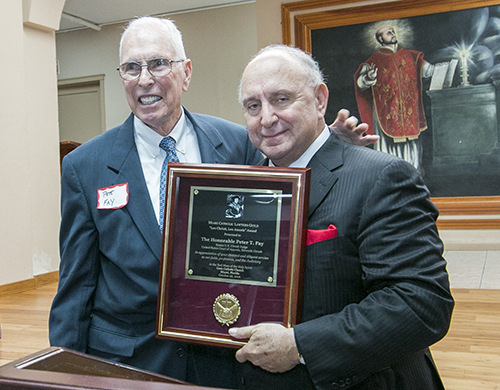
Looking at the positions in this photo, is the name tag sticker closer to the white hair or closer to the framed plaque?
the framed plaque

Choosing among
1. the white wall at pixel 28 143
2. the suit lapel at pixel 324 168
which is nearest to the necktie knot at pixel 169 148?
the suit lapel at pixel 324 168

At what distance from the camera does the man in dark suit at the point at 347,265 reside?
120 centimetres

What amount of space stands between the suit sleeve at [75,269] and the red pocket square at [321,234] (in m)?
0.76

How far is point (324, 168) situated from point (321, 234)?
0.21 metres

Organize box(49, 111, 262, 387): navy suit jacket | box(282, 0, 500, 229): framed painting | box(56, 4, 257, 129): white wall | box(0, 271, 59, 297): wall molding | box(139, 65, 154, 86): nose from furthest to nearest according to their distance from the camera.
→ box(56, 4, 257, 129): white wall < box(282, 0, 500, 229): framed painting < box(0, 271, 59, 297): wall molding < box(139, 65, 154, 86): nose < box(49, 111, 262, 387): navy suit jacket

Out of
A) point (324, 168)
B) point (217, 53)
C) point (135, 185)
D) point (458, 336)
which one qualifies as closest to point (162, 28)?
point (135, 185)

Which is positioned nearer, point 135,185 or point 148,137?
point 135,185

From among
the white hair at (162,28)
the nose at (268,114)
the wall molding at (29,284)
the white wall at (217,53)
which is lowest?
the wall molding at (29,284)

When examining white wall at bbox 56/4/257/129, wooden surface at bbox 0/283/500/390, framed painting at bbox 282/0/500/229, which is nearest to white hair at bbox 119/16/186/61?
wooden surface at bbox 0/283/500/390

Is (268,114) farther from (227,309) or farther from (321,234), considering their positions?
(227,309)

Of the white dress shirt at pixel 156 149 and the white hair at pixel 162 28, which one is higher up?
the white hair at pixel 162 28

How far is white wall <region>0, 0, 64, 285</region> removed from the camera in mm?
5816

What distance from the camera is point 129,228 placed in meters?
1.68

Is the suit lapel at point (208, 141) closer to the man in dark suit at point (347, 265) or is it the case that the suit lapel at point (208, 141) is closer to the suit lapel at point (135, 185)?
the suit lapel at point (135, 185)
